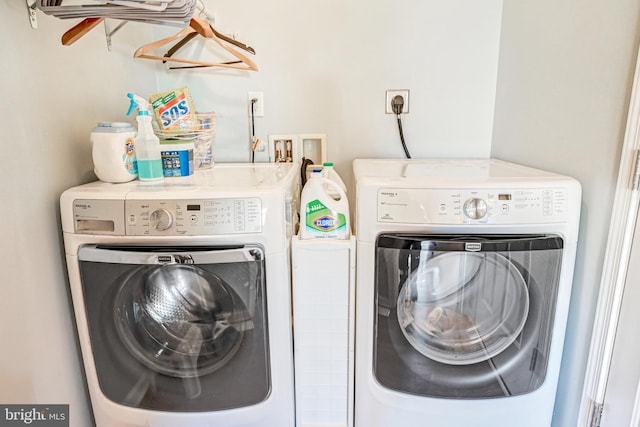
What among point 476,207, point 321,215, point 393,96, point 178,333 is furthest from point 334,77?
point 178,333

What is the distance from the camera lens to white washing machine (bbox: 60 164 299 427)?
3.17 ft

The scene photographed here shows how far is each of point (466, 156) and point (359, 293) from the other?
934 millimetres

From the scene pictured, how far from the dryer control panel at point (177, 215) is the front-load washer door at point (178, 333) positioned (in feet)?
0.22

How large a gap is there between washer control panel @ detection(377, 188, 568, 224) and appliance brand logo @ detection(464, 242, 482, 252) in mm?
61

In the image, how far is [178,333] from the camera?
110cm

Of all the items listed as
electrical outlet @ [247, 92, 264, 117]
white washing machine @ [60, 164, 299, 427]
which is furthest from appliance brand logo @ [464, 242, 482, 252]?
electrical outlet @ [247, 92, 264, 117]

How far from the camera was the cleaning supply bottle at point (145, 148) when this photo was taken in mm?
1102

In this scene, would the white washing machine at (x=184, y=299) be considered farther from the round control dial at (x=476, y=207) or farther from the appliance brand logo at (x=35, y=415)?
the round control dial at (x=476, y=207)

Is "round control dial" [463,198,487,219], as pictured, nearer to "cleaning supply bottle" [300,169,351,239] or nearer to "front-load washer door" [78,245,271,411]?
"cleaning supply bottle" [300,169,351,239]

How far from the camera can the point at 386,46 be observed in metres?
1.54

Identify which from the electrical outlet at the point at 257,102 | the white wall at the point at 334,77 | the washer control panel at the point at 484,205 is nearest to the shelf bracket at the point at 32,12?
the white wall at the point at 334,77

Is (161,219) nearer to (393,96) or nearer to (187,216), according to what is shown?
(187,216)

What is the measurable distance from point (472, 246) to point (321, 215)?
431mm

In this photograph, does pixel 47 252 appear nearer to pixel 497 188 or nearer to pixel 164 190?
pixel 164 190
